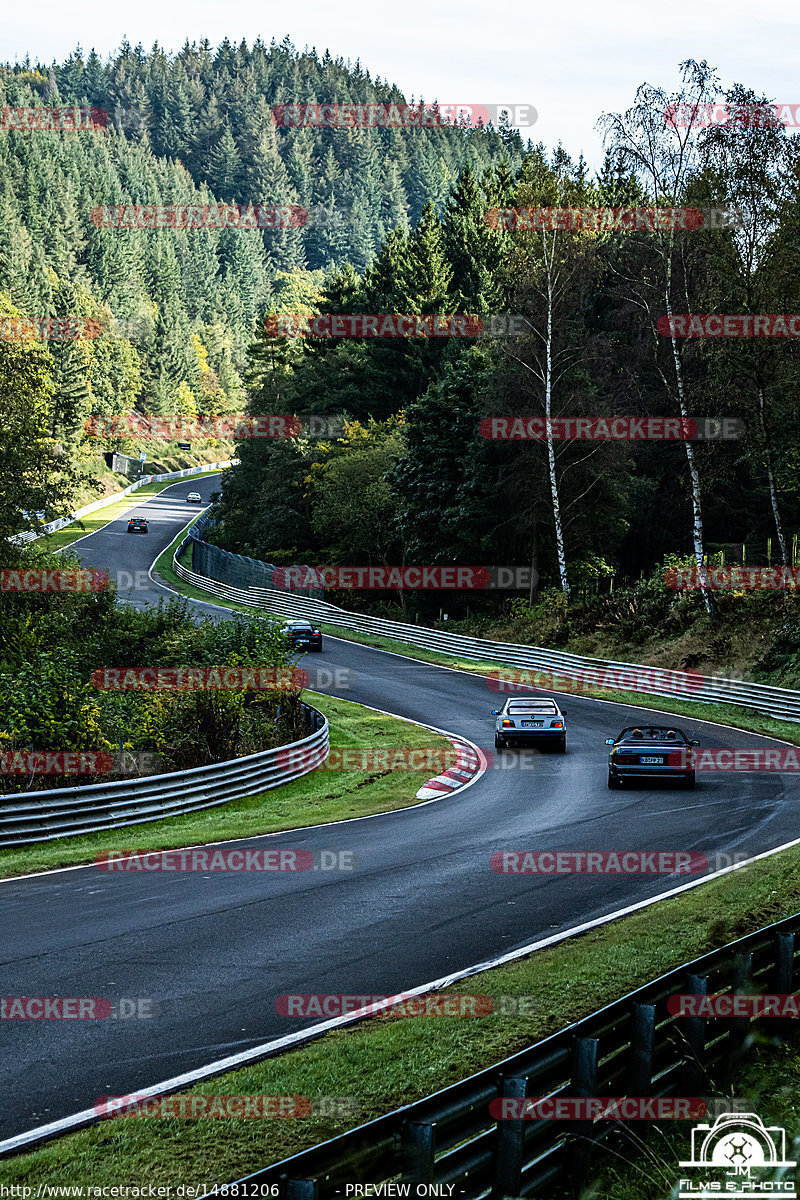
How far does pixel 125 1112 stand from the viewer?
7074 mm

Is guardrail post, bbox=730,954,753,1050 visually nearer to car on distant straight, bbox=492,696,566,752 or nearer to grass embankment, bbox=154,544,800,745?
car on distant straight, bbox=492,696,566,752

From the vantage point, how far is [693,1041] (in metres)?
7.54

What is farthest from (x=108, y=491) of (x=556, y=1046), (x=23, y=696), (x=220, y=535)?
(x=556, y=1046)

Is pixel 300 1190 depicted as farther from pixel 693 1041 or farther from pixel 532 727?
pixel 532 727

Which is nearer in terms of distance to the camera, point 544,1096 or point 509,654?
point 544,1096

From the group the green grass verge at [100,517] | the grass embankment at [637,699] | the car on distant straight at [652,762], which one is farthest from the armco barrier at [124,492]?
the car on distant straight at [652,762]

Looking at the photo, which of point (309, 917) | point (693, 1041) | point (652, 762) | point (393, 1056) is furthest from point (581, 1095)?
point (652, 762)

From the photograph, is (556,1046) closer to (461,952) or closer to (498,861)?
(461,952)

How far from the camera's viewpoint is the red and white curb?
861 inches

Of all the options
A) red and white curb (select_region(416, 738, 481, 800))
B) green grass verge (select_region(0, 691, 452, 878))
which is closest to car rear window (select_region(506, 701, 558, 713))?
red and white curb (select_region(416, 738, 481, 800))

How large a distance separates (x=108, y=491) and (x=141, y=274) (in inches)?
3260

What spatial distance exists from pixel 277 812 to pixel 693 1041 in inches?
490

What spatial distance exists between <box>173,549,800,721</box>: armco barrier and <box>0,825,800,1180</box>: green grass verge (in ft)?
65.7

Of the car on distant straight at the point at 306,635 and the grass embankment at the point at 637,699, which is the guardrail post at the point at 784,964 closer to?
the grass embankment at the point at 637,699
